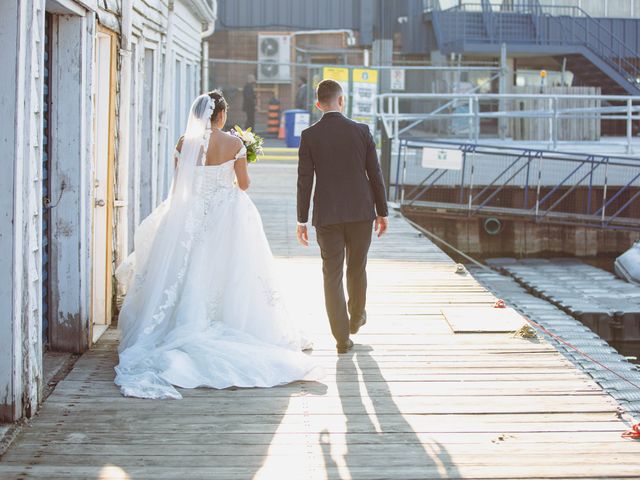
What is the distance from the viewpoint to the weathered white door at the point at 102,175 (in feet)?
26.1

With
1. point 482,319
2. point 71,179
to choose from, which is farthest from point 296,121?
point 71,179

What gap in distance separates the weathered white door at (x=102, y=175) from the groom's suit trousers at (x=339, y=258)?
1703 millimetres

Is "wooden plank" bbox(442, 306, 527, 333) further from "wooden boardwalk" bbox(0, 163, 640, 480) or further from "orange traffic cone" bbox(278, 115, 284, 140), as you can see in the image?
"orange traffic cone" bbox(278, 115, 284, 140)

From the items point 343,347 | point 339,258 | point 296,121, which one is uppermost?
point 296,121

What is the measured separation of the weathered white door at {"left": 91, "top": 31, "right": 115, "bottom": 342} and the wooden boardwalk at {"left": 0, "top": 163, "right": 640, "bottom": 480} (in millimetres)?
400

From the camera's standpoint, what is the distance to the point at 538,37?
2944 centimetres

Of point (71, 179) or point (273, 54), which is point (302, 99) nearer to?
point (273, 54)

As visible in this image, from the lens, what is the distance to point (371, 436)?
5426 millimetres

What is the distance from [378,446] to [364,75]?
17601 mm

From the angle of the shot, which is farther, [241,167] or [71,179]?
[241,167]

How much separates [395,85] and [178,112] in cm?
1421

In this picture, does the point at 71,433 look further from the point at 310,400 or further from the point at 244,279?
the point at 244,279

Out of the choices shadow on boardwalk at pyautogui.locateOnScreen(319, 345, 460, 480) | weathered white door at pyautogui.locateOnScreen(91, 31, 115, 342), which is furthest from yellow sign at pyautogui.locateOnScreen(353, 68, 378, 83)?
shadow on boardwalk at pyautogui.locateOnScreen(319, 345, 460, 480)

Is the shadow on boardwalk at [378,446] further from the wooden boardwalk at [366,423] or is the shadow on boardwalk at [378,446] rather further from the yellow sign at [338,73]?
the yellow sign at [338,73]
